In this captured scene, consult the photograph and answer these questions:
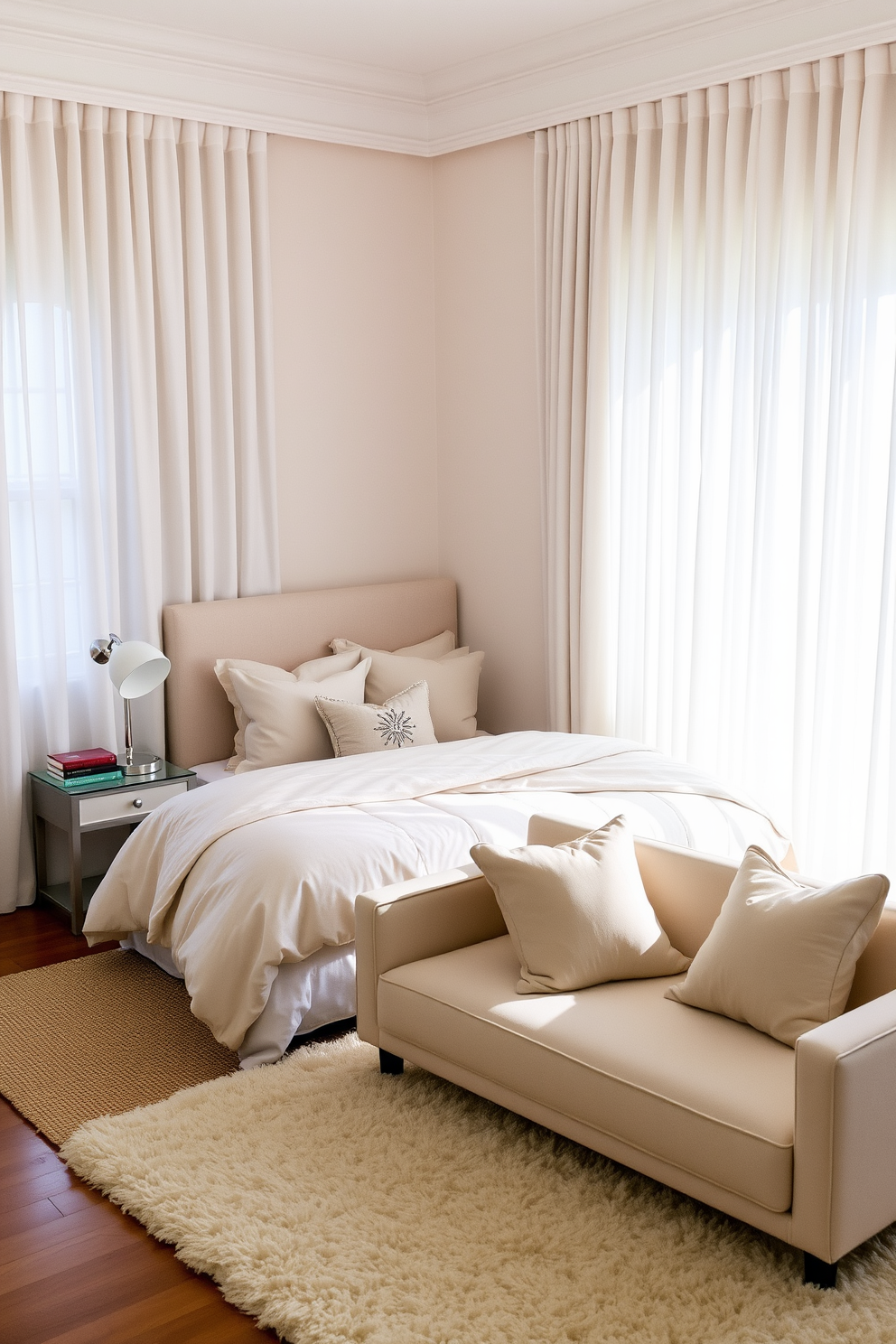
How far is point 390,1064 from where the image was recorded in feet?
9.75

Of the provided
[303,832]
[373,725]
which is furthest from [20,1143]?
[373,725]

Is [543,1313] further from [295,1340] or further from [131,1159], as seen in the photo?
[131,1159]

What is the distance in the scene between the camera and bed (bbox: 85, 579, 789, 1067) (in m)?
3.03

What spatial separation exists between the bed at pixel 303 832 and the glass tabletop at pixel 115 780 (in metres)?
0.14

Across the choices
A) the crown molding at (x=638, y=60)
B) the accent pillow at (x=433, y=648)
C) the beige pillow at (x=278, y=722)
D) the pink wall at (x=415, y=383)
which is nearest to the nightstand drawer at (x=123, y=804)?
the beige pillow at (x=278, y=722)

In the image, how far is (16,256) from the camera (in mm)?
4109

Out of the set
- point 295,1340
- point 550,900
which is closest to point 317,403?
point 550,900

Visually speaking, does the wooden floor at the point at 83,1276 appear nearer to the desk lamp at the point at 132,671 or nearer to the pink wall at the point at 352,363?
the desk lamp at the point at 132,671

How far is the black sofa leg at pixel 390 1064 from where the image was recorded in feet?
9.73

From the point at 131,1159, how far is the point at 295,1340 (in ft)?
2.21

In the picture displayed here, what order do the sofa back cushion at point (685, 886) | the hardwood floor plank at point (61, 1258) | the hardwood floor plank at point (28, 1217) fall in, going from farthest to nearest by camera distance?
the sofa back cushion at point (685, 886)
the hardwood floor plank at point (28, 1217)
the hardwood floor plank at point (61, 1258)

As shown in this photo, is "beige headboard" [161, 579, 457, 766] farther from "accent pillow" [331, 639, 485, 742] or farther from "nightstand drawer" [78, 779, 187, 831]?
"nightstand drawer" [78, 779, 187, 831]

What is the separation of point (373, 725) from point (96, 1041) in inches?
57.0

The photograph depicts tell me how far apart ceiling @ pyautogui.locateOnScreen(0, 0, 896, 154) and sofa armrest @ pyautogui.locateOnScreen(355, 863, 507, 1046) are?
2688 millimetres
